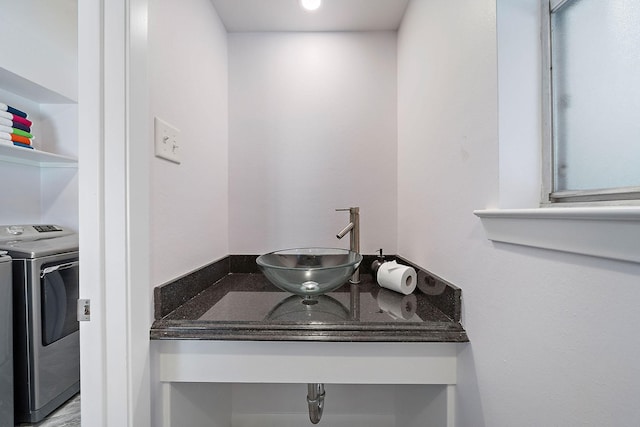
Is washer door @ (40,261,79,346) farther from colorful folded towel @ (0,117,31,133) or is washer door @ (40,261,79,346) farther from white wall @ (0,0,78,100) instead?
white wall @ (0,0,78,100)

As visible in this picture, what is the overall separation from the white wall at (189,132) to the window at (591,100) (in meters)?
1.04

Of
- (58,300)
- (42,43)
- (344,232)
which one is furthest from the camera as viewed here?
(42,43)

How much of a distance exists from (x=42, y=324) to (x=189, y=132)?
4.59 ft

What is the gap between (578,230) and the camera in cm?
39

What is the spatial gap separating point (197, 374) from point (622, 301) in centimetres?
94

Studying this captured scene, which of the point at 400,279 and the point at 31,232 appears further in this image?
the point at 31,232

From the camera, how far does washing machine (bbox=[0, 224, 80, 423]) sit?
1.35 meters

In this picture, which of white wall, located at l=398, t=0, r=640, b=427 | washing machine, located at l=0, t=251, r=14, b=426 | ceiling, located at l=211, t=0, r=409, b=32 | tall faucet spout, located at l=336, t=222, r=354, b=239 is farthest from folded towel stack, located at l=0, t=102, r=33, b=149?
white wall, located at l=398, t=0, r=640, b=427

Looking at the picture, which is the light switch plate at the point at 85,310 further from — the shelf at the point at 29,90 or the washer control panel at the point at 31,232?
the shelf at the point at 29,90

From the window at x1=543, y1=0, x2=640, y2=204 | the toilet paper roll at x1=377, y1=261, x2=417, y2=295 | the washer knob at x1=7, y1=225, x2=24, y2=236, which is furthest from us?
the washer knob at x1=7, y1=225, x2=24, y2=236

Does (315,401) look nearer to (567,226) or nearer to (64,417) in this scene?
(567,226)

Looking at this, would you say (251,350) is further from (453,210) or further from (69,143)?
(69,143)

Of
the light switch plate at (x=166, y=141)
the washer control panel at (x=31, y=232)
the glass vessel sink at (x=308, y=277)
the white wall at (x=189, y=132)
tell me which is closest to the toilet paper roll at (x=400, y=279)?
the glass vessel sink at (x=308, y=277)

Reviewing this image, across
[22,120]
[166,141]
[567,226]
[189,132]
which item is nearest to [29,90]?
[22,120]
